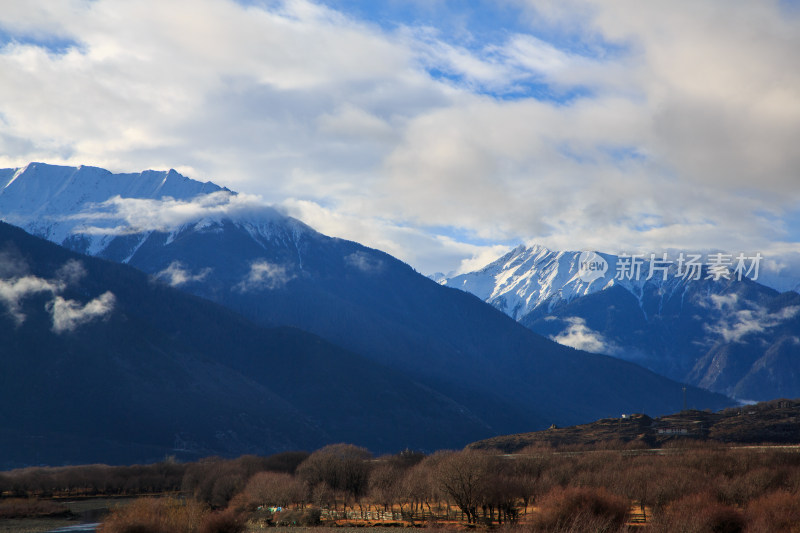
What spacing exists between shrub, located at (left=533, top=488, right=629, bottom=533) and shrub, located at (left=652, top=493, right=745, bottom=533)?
4.30 metres

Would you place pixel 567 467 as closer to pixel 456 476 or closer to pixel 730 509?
pixel 456 476

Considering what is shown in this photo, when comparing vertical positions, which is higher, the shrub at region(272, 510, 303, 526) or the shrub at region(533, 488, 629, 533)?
the shrub at region(533, 488, 629, 533)

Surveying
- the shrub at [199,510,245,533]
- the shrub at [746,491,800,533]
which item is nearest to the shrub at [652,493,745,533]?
the shrub at [746,491,800,533]

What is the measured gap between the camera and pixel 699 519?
78312mm

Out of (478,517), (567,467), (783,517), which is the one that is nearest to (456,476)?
(478,517)

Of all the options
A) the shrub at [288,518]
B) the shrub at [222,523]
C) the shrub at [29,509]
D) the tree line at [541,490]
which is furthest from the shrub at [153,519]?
the shrub at [29,509]

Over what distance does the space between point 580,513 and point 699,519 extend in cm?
1119

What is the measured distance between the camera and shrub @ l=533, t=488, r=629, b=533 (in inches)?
3137

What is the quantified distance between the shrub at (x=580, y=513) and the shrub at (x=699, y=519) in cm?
430

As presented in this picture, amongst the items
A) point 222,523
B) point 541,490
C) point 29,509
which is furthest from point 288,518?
point 29,509

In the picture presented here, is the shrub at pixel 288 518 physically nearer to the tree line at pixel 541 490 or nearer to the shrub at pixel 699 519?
the tree line at pixel 541 490

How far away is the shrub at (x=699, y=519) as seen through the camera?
250 feet

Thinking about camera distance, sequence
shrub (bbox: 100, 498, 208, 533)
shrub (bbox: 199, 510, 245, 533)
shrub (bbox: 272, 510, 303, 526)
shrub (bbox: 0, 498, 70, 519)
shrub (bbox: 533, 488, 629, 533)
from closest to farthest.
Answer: shrub (bbox: 100, 498, 208, 533), shrub (bbox: 533, 488, 629, 533), shrub (bbox: 199, 510, 245, 533), shrub (bbox: 272, 510, 303, 526), shrub (bbox: 0, 498, 70, 519)

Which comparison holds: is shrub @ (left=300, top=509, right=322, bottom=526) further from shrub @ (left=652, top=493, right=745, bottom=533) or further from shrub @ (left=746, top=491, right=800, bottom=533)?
shrub @ (left=746, top=491, right=800, bottom=533)
